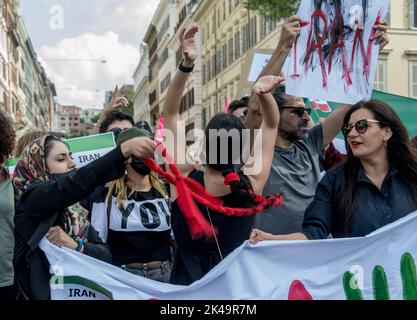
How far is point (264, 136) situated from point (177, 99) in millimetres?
499

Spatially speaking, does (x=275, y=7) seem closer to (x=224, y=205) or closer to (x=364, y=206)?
(x=364, y=206)

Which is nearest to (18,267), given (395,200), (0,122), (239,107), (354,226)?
(0,122)

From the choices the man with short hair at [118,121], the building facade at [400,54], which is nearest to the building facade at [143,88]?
the building facade at [400,54]

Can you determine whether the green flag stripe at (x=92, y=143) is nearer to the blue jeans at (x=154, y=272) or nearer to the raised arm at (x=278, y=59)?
the raised arm at (x=278, y=59)

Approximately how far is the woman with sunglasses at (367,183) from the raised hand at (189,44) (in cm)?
91

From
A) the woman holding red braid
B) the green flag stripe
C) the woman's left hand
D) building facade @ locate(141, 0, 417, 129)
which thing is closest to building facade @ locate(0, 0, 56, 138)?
building facade @ locate(141, 0, 417, 129)

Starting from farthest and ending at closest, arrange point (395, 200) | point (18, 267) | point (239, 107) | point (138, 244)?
point (239, 107) < point (138, 244) < point (395, 200) < point (18, 267)

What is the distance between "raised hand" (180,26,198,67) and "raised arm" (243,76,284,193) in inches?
14.7

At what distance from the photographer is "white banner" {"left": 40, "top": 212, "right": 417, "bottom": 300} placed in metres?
3.05

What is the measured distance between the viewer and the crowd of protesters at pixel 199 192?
2.85 metres

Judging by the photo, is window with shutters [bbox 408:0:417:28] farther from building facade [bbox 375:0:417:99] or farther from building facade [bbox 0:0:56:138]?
building facade [bbox 0:0:56:138]
